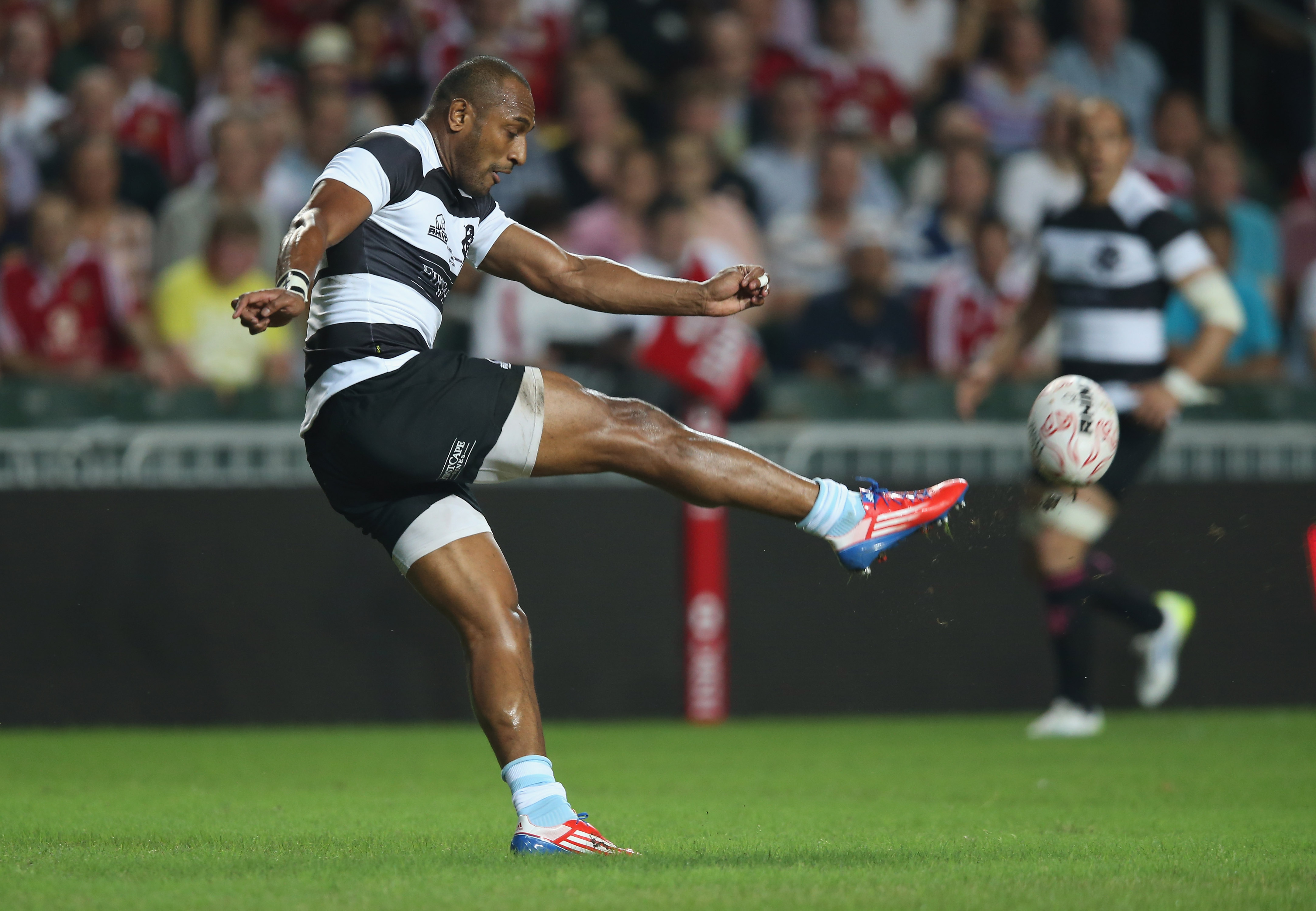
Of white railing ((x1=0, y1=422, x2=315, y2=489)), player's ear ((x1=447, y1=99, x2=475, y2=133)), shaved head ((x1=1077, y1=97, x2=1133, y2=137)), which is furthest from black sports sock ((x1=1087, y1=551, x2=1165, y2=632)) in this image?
player's ear ((x1=447, y1=99, x2=475, y2=133))

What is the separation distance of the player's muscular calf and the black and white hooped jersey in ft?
1.52

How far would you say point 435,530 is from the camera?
514 centimetres

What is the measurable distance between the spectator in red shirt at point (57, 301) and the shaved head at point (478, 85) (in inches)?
220

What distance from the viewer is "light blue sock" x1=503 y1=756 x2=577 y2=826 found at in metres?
4.98

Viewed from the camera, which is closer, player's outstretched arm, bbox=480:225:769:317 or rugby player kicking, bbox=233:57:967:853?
rugby player kicking, bbox=233:57:967:853

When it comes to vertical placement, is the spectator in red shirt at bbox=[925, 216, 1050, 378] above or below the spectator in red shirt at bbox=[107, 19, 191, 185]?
below

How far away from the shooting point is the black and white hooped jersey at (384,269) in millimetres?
5082


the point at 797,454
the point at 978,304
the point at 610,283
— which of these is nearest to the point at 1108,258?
the point at 797,454

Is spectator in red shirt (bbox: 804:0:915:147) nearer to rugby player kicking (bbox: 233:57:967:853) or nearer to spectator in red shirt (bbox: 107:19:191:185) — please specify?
spectator in red shirt (bbox: 107:19:191:185)

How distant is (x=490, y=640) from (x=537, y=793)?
0.45 m

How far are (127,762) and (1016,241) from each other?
7116mm

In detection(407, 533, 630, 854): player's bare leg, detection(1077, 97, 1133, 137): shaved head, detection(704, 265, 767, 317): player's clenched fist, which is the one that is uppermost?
detection(1077, 97, 1133, 137): shaved head

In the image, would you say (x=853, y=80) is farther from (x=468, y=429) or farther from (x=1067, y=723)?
(x=468, y=429)

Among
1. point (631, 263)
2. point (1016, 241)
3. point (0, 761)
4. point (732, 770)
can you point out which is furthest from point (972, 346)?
point (0, 761)
